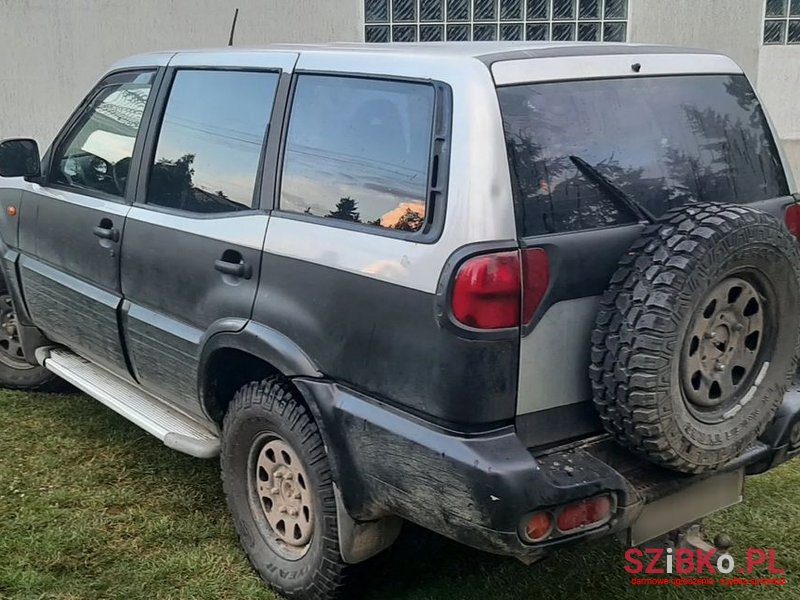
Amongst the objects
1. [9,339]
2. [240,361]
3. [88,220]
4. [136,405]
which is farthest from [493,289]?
[9,339]

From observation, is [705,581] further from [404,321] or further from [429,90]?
[429,90]

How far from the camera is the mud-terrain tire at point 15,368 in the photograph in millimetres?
4918

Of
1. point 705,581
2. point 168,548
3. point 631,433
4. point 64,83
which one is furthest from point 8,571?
point 64,83

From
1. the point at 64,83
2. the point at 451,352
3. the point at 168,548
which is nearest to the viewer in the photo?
the point at 451,352

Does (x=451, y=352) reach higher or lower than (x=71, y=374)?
higher

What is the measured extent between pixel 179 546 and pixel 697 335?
2145 millimetres

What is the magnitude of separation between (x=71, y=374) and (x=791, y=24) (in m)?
7.46

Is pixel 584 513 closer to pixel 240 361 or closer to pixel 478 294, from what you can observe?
pixel 478 294

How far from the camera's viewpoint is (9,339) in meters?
4.93

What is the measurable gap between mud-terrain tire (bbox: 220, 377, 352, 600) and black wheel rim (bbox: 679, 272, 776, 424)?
1151mm

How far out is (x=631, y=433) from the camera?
2439 mm

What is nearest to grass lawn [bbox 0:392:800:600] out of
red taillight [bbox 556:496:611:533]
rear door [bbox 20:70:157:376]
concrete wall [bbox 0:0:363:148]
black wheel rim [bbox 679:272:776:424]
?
rear door [bbox 20:70:157:376]

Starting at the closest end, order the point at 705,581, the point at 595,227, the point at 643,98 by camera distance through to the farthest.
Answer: the point at 595,227
the point at 643,98
the point at 705,581

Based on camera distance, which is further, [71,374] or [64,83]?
[64,83]
